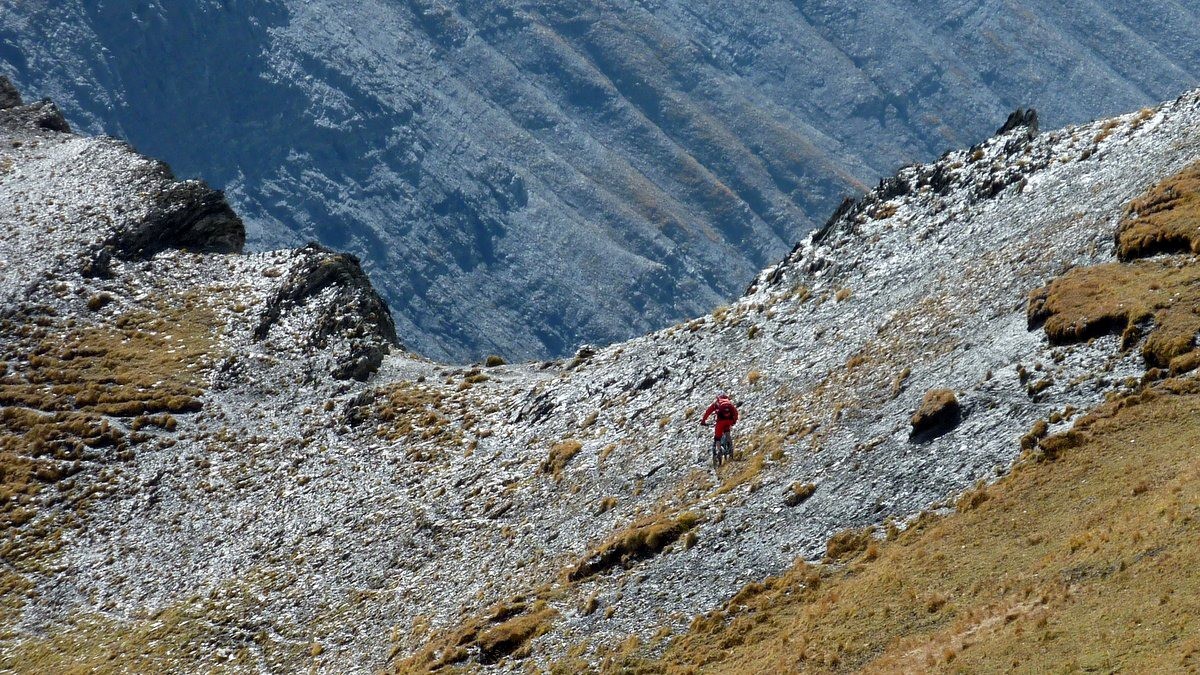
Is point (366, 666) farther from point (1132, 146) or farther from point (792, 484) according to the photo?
point (1132, 146)

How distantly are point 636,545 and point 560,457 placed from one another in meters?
12.8

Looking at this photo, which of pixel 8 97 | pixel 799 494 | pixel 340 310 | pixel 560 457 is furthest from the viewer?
pixel 8 97

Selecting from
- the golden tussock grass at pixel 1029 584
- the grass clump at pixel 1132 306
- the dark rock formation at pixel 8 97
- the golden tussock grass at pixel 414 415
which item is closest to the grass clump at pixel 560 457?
the golden tussock grass at pixel 414 415

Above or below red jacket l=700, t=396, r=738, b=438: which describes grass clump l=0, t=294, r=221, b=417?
below

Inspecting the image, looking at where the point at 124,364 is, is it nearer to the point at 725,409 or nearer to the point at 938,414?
the point at 725,409

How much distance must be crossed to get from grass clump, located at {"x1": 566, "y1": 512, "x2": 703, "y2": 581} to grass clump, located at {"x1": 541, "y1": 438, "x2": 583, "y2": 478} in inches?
424

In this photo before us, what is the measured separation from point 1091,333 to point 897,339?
902cm

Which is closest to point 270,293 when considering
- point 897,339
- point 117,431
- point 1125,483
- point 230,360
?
point 230,360

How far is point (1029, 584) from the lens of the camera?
2497 cm

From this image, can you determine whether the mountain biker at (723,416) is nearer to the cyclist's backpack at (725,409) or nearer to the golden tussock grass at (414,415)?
the cyclist's backpack at (725,409)

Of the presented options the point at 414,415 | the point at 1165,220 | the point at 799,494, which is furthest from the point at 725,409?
the point at 414,415

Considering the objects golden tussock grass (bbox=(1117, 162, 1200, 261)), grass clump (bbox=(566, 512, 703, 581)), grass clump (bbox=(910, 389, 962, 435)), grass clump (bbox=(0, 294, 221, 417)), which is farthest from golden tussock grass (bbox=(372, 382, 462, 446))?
golden tussock grass (bbox=(1117, 162, 1200, 261))

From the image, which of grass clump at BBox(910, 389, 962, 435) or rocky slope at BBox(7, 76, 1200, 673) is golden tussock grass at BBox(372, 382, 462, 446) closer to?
rocky slope at BBox(7, 76, 1200, 673)

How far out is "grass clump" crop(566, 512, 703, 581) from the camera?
3684 cm
